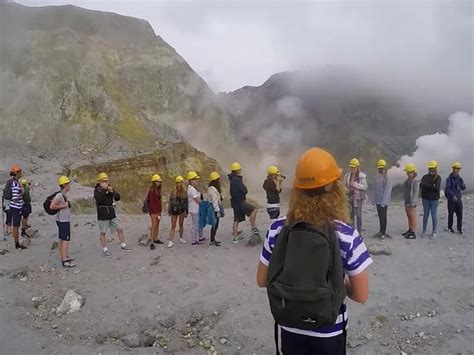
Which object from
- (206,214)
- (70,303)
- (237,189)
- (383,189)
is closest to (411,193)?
(383,189)

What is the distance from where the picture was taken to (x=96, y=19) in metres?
43.7

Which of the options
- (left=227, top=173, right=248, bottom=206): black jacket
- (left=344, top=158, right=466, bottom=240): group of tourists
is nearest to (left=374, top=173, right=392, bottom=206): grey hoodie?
(left=344, top=158, right=466, bottom=240): group of tourists

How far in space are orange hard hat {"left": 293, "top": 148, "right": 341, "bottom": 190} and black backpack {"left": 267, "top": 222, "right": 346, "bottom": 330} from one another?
266 millimetres

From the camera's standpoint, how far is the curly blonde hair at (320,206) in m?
2.61

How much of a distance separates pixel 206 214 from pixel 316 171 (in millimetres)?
7091

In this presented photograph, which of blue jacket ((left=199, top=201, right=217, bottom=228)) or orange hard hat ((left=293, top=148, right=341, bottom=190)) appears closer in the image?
orange hard hat ((left=293, top=148, right=341, bottom=190))

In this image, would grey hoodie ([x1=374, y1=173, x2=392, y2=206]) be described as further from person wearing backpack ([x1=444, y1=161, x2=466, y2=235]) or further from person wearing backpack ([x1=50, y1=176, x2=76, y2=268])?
person wearing backpack ([x1=50, y1=176, x2=76, y2=268])

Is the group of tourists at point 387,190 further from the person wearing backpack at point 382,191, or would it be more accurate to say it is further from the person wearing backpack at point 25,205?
the person wearing backpack at point 25,205

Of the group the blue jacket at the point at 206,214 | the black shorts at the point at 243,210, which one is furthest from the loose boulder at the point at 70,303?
the black shorts at the point at 243,210

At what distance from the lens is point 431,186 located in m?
9.86

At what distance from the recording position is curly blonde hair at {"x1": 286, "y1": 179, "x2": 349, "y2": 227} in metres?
2.61

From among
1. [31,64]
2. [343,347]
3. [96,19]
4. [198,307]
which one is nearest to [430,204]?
[198,307]

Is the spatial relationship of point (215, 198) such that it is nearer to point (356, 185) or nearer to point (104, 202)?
point (104, 202)

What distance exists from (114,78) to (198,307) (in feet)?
120
